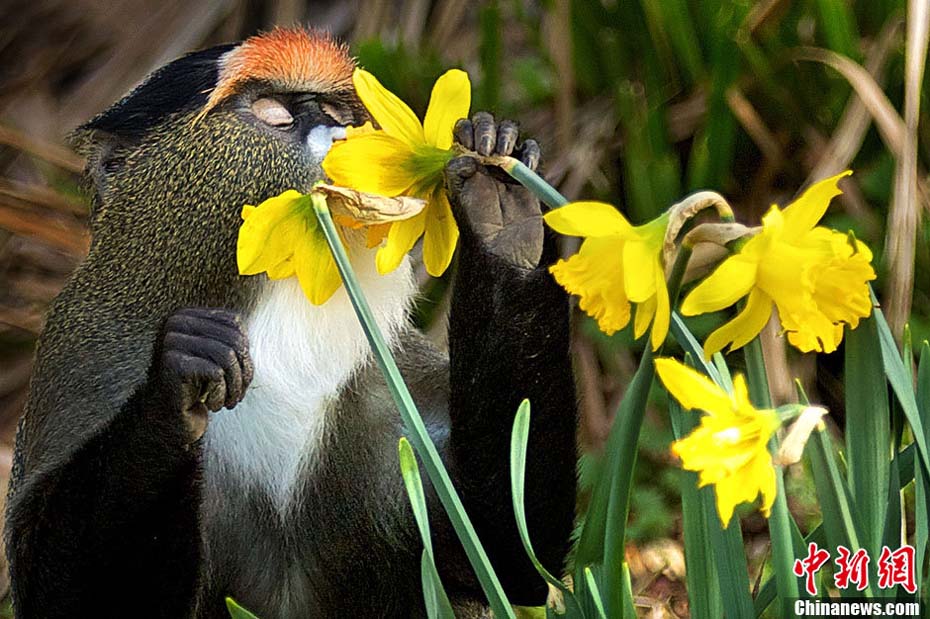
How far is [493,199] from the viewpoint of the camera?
1557mm

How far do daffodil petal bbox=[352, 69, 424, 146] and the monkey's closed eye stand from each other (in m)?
0.78

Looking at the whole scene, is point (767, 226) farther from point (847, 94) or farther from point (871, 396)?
point (847, 94)

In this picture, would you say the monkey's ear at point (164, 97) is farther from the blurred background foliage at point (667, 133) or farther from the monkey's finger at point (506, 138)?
the blurred background foliage at point (667, 133)

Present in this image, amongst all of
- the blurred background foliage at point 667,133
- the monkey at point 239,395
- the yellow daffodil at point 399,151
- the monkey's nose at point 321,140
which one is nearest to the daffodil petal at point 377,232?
the yellow daffodil at point 399,151

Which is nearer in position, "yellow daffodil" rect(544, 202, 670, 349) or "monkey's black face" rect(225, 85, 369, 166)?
"yellow daffodil" rect(544, 202, 670, 349)

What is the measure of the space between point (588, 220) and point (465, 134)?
1.81ft

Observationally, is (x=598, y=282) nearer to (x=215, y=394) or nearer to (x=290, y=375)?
(x=215, y=394)

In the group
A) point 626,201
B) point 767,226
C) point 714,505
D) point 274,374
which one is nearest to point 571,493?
point 274,374

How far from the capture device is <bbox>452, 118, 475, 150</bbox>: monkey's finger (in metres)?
1.50

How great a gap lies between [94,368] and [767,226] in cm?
130

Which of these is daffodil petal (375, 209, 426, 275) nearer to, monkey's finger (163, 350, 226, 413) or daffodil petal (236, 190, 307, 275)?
daffodil petal (236, 190, 307, 275)

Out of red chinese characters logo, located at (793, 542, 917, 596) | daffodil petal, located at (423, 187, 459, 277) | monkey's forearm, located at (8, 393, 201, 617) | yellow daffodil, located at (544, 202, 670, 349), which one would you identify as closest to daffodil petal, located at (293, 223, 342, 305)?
daffodil petal, located at (423, 187, 459, 277)

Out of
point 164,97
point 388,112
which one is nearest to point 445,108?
point 388,112

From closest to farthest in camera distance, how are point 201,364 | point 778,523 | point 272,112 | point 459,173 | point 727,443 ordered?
point 727,443 → point 778,523 → point 459,173 → point 201,364 → point 272,112
